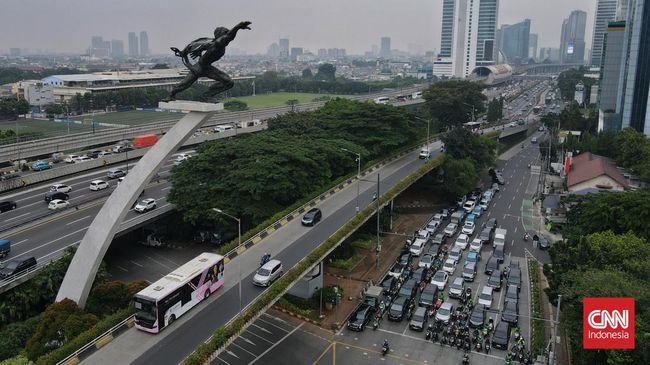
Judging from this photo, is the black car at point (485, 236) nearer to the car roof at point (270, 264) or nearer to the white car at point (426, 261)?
the white car at point (426, 261)

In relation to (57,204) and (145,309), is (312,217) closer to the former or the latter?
(145,309)

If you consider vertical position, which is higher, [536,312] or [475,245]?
[475,245]

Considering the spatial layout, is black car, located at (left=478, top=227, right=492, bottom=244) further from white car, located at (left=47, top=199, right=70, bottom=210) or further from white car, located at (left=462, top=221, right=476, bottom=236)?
white car, located at (left=47, top=199, right=70, bottom=210)

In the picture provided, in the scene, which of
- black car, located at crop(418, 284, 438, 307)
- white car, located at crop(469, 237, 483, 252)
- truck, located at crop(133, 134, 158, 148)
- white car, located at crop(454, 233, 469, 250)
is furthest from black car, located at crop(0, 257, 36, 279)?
truck, located at crop(133, 134, 158, 148)

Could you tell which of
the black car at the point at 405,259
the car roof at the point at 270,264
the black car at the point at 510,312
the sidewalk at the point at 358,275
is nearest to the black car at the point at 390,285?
the sidewalk at the point at 358,275

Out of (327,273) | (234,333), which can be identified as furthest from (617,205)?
(234,333)

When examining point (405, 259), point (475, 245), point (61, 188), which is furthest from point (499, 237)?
point (61, 188)

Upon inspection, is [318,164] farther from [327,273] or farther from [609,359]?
[609,359]
